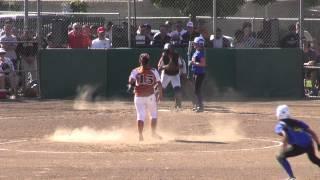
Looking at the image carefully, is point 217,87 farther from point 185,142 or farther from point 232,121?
point 185,142

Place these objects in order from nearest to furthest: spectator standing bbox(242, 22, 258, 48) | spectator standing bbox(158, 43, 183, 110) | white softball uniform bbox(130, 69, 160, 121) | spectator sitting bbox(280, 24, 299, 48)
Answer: white softball uniform bbox(130, 69, 160, 121) < spectator standing bbox(158, 43, 183, 110) < spectator sitting bbox(280, 24, 299, 48) < spectator standing bbox(242, 22, 258, 48)

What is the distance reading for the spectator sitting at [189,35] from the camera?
2639cm

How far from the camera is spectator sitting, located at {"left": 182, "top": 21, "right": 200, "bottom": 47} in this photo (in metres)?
26.4

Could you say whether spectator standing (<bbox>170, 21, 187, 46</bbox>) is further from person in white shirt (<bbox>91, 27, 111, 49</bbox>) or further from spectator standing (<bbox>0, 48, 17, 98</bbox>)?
spectator standing (<bbox>0, 48, 17, 98</bbox>)

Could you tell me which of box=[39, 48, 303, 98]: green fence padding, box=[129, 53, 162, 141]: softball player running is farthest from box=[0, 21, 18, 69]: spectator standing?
box=[129, 53, 162, 141]: softball player running

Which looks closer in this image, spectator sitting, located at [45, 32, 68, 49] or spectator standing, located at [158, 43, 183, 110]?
spectator standing, located at [158, 43, 183, 110]

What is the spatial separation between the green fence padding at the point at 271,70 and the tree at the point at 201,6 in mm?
3483

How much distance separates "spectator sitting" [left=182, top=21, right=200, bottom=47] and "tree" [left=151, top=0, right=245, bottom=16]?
3.00m

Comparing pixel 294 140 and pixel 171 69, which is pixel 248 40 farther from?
pixel 294 140

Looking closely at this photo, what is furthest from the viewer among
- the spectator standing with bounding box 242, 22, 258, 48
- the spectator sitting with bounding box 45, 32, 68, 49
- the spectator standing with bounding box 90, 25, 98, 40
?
the spectator standing with bounding box 90, 25, 98, 40

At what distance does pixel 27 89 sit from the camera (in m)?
26.8

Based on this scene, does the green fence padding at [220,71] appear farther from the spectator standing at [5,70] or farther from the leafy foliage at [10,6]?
the leafy foliage at [10,6]

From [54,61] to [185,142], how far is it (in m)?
10.7

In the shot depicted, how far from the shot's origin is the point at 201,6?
101ft
